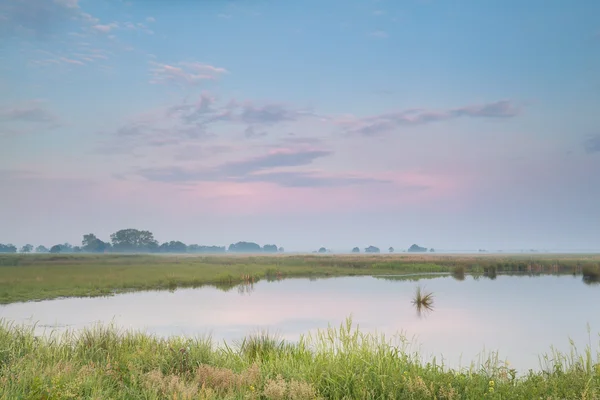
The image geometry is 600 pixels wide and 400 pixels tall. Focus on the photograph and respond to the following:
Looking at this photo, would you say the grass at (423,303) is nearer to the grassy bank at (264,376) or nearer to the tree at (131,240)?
the grassy bank at (264,376)

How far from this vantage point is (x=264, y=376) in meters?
9.47

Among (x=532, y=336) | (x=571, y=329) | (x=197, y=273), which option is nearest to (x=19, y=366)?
(x=532, y=336)

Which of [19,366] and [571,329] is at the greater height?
[19,366]

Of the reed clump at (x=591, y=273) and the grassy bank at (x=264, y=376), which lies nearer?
the grassy bank at (x=264, y=376)

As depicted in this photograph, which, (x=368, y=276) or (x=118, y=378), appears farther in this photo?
(x=368, y=276)

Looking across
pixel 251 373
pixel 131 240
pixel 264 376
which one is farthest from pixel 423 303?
pixel 131 240

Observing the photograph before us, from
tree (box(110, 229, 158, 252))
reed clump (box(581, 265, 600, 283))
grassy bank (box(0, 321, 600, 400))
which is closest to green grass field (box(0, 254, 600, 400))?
grassy bank (box(0, 321, 600, 400))

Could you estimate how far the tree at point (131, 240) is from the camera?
540 ft

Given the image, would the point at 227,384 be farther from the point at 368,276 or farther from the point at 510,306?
the point at 368,276

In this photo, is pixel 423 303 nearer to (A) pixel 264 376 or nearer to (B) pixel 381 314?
(B) pixel 381 314

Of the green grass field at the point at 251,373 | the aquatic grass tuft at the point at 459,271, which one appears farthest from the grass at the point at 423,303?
the aquatic grass tuft at the point at 459,271

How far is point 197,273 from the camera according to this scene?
45.7 m

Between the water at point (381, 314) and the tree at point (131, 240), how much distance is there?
440ft

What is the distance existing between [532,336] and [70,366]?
18.4 metres
